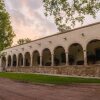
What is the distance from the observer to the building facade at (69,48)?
85.8ft

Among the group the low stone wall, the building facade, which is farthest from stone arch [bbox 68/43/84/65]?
the low stone wall

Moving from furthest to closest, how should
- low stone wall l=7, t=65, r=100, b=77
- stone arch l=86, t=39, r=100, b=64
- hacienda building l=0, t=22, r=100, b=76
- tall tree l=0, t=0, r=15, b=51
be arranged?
tall tree l=0, t=0, r=15, b=51
stone arch l=86, t=39, r=100, b=64
hacienda building l=0, t=22, r=100, b=76
low stone wall l=7, t=65, r=100, b=77

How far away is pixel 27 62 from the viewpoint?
46.9 metres

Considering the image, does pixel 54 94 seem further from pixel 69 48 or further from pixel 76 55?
pixel 76 55

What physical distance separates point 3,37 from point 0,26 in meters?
2.78

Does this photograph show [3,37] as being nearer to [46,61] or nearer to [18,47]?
[18,47]

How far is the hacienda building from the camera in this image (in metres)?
26.1

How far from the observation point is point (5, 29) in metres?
41.5

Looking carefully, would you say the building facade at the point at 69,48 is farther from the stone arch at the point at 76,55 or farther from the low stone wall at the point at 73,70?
the low stone wall at the point at 73,70

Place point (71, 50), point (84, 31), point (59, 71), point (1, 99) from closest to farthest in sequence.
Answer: point (1, 99) < point (84, 31) < point (59, 71) < point (71, 50)

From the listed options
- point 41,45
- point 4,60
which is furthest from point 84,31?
point 4,60

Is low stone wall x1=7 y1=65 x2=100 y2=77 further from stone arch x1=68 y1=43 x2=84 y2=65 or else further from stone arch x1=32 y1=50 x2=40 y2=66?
stone arch x1=32 y1=50 x2=40 y2=66

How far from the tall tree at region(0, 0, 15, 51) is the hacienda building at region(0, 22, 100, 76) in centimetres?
286

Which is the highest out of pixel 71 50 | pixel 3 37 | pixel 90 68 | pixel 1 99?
pixel 3 37
